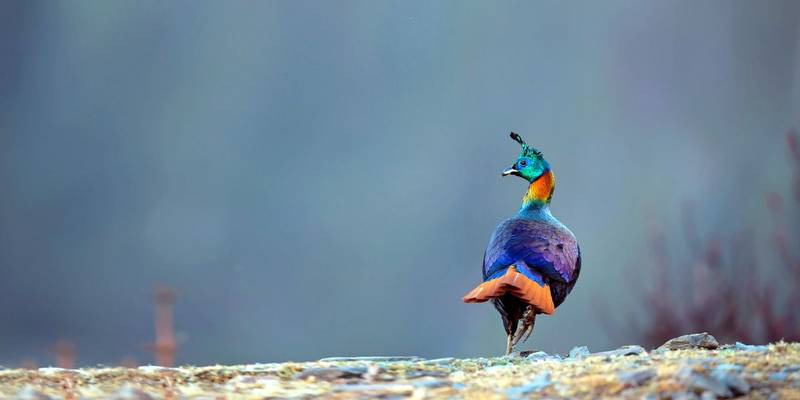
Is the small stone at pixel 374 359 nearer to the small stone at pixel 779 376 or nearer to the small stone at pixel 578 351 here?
the small stone at pixel 578 351

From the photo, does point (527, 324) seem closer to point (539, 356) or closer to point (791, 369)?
point (539, 356)

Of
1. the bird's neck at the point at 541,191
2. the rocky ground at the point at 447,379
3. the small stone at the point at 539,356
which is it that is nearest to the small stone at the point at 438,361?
the rocky ground at the point at 447,379

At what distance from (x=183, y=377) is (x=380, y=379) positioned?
0.73 m

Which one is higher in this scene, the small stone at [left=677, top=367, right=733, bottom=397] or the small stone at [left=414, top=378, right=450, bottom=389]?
the small stone at [left=414, top=378, right=450, bottom=389]

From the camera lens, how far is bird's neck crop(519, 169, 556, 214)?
6.08 m

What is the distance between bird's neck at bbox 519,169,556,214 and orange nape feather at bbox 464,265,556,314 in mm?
823

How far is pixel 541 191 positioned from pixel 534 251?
2.33ft

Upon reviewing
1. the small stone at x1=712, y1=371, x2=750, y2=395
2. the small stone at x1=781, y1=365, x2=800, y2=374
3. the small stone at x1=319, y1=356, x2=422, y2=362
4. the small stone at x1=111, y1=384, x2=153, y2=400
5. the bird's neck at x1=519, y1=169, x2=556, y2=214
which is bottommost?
the small stone at x1=712, y1=371, x2=750, y2=395

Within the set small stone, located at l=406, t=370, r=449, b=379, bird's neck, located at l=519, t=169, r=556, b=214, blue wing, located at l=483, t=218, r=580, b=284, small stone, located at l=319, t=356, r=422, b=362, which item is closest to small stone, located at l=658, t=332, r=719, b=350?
blue wing, located at l=483, t=218, r=580, b=284

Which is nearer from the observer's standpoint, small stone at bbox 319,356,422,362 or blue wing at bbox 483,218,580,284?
small stone at bbox 319,356,422,362

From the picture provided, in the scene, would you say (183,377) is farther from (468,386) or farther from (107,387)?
(468,386)

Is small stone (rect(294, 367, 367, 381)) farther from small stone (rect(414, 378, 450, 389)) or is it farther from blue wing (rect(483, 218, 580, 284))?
blue wing (rect(483, 218, 580, 284))

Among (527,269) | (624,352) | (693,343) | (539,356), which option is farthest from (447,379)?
(527,269)

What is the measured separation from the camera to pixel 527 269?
5410 mm
